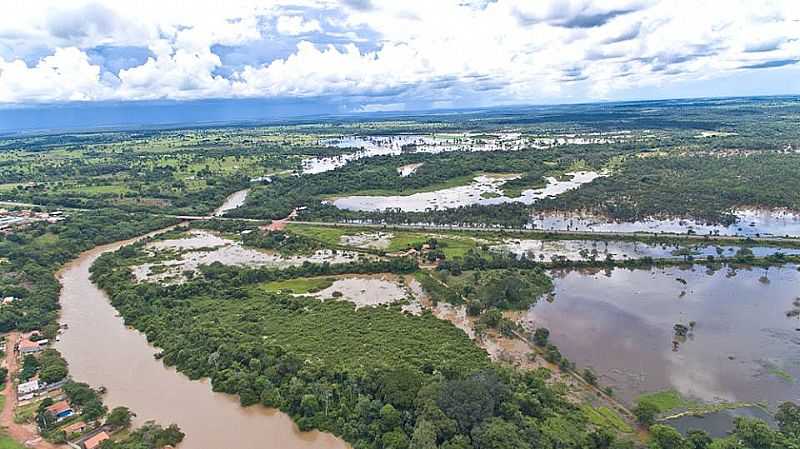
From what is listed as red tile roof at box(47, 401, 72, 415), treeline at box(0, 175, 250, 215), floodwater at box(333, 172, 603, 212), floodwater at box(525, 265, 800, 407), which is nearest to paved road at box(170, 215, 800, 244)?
floodwater at box(525, 265, 800, 407)

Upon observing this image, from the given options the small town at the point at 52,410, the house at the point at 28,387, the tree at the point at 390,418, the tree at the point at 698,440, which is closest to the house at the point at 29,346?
the small town at the point at 52,410

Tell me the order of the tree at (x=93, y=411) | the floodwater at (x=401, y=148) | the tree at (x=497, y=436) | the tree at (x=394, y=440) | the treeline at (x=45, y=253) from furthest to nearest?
the floodwater at (x=401, y=148) → the treeline at (x=45, y=253) → the tree at (x=93, y=411) → the tree at (x=394, y=440) → the tree at (x=497, y=436)

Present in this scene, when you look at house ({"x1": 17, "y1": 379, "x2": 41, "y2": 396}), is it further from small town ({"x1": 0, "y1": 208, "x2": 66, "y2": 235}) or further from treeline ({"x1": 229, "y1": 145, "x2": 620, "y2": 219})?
small town ({"x1": 0, "y1": 208, "x2": 66, "y2": 235})

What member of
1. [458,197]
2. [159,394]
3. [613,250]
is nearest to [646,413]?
[159,394]

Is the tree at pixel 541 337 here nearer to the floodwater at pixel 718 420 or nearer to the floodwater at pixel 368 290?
the floodwater at pixel 718 420

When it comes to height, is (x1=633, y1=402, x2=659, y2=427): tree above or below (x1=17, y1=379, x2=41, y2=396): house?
above

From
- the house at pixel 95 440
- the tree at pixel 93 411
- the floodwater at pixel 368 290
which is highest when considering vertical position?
the floodwater at pixel 368 290
